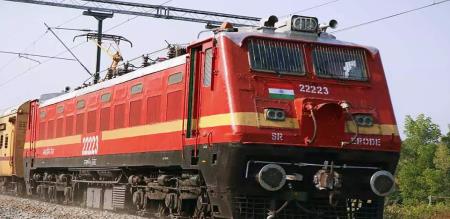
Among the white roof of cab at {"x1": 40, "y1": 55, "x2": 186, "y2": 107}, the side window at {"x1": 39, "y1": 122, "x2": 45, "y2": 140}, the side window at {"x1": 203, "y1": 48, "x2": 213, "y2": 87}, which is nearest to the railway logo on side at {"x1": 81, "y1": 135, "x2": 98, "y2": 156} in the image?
the white roof of cab at {"x1": 40, "y1": 55, "x2": 186, "y2": 107}

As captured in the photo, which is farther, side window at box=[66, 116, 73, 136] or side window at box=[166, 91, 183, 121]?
side window at box=[66, 116, 73, 136]

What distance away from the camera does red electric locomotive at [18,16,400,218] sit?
37.1 ft

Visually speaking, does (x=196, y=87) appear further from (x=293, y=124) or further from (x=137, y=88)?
(x=137, y=88)

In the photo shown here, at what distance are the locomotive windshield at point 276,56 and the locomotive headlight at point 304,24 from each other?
36 centimetres

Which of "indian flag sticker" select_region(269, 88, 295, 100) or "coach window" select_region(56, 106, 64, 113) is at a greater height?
"coach window" select_region(56, 106, 64, 113)

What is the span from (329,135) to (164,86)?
4.19 m

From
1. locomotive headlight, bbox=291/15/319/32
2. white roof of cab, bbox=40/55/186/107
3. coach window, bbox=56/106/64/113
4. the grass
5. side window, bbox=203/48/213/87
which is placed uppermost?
locomotive headlight, bbox=291/15/319/32

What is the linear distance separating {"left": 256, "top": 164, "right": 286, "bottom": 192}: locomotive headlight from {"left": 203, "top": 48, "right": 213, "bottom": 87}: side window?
204 centimetres

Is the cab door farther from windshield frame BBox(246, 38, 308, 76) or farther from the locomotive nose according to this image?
the locomotive nose

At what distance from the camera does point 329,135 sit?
11.6m

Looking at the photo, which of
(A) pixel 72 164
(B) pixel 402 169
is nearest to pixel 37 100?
(A) pixel 72 164

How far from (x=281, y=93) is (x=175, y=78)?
2.95 meters

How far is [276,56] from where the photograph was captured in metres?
12.1

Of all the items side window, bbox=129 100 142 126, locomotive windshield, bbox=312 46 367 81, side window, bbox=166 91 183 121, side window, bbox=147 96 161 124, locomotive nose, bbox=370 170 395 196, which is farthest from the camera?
side window, bbox=129 100 142 126
